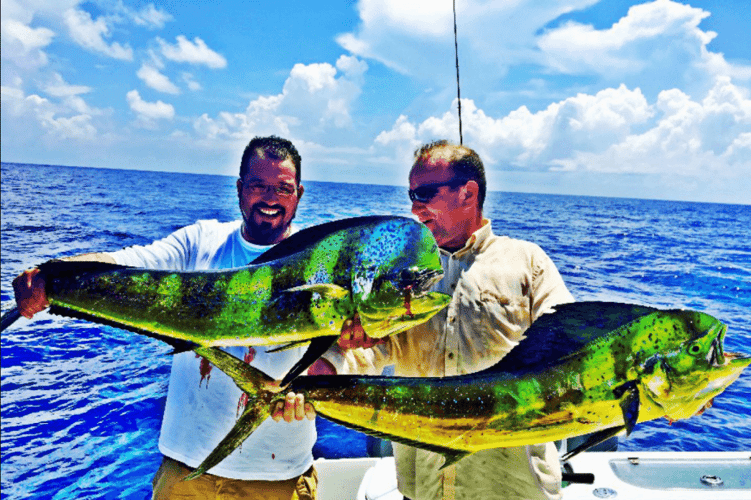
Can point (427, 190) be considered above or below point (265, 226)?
above

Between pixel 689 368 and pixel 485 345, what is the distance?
3.28ft

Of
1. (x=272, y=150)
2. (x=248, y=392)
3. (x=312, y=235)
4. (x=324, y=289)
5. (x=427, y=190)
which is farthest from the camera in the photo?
(x=272, y=150)

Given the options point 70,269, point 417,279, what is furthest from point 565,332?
point 70,269

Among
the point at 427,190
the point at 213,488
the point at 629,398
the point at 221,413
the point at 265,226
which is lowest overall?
the point at 213,488

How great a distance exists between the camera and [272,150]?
2166 mm

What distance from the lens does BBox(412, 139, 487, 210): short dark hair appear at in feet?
6.50

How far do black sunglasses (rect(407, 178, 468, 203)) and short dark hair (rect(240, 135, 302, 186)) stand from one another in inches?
22.6

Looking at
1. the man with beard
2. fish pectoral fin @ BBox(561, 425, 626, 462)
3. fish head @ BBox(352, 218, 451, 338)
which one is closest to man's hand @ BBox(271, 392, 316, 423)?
fish head @ BBox(352, 218, 451, 338)

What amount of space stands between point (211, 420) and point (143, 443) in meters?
5.31

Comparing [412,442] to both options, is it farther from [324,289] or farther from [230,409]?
[230,409]

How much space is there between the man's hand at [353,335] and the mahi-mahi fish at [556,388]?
115 millimetres

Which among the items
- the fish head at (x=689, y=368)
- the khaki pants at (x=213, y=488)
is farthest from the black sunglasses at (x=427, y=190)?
the khaki pants at (x=213, y=488)

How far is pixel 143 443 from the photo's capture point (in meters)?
6.90

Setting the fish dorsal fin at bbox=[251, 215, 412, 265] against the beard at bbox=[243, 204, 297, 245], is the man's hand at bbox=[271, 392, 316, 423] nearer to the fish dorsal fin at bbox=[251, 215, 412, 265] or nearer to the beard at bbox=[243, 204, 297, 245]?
the fish dorsal fin at bbox=[251, 215, 412, 265]
